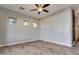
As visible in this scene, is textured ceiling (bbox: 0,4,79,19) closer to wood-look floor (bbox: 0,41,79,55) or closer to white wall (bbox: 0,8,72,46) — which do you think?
white wall (bbox: 0,8,72,46)

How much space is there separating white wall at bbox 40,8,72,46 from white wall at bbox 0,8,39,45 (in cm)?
22

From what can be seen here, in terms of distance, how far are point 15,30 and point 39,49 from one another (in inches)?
31.0

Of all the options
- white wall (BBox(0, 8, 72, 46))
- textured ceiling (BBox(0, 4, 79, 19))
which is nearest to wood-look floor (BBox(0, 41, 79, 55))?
white wall (BBox(0, 8, 72, 46))

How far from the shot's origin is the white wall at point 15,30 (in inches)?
92.7

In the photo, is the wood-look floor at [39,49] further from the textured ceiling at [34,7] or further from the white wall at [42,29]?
the textured ceiling at [34,7]

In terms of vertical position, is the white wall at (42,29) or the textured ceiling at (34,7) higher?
the textured ceiling at (34,7)

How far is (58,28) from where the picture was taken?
2.49 m

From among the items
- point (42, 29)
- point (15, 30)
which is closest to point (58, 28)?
point (42, 29)

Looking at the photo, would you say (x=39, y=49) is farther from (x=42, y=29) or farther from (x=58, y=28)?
(x=58, y=28)

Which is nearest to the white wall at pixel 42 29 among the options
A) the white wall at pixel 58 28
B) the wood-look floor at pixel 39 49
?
the white wall at pixel 58 28

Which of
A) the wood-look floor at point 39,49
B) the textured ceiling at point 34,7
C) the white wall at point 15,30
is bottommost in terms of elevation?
the wood-look floor at point 39,49

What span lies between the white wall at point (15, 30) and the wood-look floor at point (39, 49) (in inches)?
6.1
